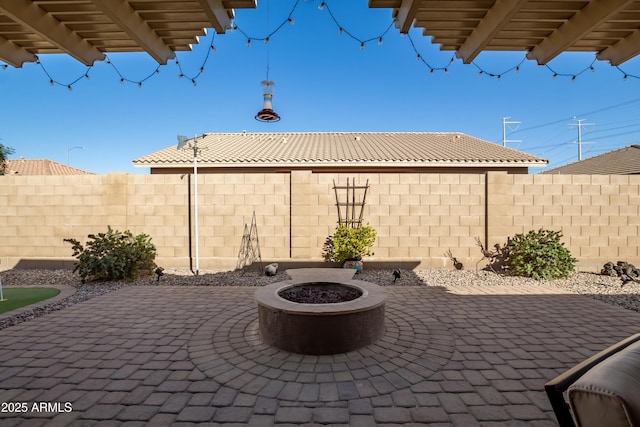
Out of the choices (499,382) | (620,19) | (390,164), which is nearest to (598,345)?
(499,382)

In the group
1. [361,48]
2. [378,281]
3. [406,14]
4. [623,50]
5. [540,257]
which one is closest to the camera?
[406,14]

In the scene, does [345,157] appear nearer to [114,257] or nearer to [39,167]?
[114,257]

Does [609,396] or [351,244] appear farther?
[351,244]

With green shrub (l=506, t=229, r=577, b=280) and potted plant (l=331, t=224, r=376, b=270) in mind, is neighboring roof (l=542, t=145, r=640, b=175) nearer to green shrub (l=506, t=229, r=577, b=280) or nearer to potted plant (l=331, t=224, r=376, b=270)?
green shrub (l=506, t=229, r=577, b=280)

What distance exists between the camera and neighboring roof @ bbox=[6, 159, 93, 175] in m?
19.9

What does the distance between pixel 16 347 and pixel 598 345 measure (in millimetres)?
6410

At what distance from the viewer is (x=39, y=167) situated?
20.8 metres

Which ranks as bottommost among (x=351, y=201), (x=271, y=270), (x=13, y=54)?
(x=271, y=270)

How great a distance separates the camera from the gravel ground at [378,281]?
5.42m

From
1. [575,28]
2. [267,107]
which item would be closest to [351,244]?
[267,107]

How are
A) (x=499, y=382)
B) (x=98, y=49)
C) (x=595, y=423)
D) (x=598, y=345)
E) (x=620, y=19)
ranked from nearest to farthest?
(x=595, y=423) < (x=499, y=382) < (x=620, y=19) < (x=598, y=345) < (x=98, y=49)

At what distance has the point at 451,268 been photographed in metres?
7.11

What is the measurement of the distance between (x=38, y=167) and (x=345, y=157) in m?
22.9

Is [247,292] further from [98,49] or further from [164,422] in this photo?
[98,49]
